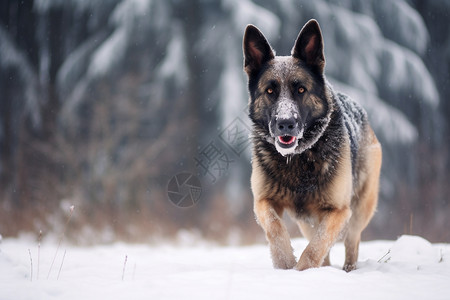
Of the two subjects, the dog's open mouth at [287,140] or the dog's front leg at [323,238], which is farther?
the dog's open mouth at [287,140]

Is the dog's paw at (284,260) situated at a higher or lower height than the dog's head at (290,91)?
lower

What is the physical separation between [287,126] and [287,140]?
0.17 m

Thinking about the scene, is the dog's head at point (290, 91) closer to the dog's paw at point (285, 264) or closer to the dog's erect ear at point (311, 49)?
the dog's erect ear at point (311, 49)

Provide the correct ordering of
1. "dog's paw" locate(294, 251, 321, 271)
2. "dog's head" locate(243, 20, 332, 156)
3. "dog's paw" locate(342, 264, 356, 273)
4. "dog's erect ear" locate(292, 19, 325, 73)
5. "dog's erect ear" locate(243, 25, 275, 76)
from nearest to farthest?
"dog's paw" locate(294, 251, 321, 271), "dog's head" locate(243, 20, 332, 156), "dog's erect ear" locate(292, 19, 325, 73), "dog's erect ear" locate(243, 25, 275, 76), "dog's paw" locate(342, 264, 356, 273)

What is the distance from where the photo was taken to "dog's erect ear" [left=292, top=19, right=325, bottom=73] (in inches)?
144

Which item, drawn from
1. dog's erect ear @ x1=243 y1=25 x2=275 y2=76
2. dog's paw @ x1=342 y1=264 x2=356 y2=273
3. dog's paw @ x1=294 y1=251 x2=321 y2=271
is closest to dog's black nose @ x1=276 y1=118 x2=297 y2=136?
dog's erect ear @ x1=243 y1=25 x2=275 y2=76

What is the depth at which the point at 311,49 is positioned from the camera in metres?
3.71

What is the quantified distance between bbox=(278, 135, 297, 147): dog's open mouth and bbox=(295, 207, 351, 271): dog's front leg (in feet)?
2.35

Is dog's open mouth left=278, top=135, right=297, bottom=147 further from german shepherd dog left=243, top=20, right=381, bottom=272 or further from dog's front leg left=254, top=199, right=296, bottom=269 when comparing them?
dog's front leg left=254, top=199, right=296, bottom=269

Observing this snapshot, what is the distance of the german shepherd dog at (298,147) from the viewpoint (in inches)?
132

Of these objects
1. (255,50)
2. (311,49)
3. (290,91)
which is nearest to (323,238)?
(290,91)

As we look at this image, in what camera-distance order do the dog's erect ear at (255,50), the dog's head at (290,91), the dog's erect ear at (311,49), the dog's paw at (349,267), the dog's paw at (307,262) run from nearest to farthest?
1. the dog's paw at (307,262)
2. the dog's head at (290,91)
3. the dog's erect ear at (311,49)
4. the dog's erect ear at (255,50)
5. the dog's paw at (349,267)

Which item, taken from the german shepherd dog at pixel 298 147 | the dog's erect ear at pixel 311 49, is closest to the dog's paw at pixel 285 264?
the german shepherd dog at pixel 298 147

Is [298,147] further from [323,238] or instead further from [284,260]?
[284,260]
